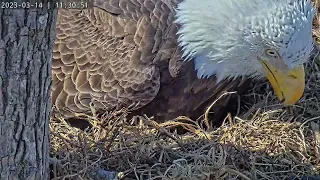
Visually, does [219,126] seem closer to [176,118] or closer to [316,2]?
[176,118]

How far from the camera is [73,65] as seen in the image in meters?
3.53

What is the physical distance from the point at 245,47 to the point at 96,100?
0.87 meters

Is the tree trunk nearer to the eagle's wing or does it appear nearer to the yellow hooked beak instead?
the eagle's wing

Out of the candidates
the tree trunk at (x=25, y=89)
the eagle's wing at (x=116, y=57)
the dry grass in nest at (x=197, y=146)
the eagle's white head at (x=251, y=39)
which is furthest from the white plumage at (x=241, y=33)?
the tree trunk at (x=25, y=89)

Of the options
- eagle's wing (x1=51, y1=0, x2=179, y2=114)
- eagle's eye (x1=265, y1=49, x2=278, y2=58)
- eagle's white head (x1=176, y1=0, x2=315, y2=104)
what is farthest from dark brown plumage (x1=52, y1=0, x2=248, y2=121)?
eagle's eye (x1=265, y1=49, x2=278, y2=58)

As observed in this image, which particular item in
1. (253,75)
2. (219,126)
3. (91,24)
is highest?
(91,24)

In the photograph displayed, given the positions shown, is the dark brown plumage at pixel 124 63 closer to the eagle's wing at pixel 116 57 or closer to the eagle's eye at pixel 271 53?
the eagle's wing at pixel 116 57

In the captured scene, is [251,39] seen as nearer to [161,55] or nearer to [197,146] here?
[161,55]

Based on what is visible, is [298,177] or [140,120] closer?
[298,177]

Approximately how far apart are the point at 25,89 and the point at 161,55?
146cm

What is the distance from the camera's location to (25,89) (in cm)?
209

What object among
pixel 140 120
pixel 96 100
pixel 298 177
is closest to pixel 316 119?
pixel 298 177

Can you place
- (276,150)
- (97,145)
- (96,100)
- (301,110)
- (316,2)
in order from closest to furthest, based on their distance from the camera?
1. (97,145)
2. (276,150)
3. (96,100)
4. (301,110)
5. (316,2)

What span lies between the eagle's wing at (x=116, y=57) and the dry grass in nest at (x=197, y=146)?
0.44 ft
